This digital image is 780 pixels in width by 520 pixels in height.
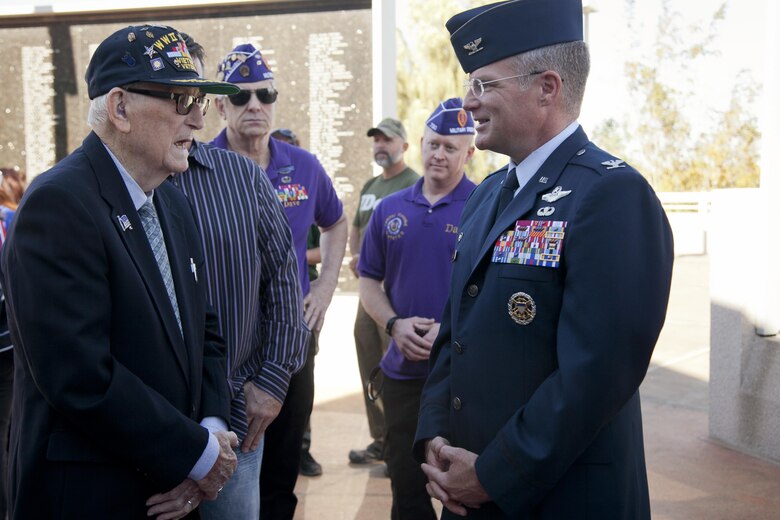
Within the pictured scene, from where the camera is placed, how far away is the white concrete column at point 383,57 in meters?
9.35

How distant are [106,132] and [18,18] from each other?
31.3ft

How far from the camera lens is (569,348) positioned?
1853 mm

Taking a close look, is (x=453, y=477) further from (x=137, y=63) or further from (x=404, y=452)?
(x=404, y=452)

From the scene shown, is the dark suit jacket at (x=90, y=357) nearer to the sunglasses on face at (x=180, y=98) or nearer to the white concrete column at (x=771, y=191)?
the sunglasses on face at (x=180, y=98)

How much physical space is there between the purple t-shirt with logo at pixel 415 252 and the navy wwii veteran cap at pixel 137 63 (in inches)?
67.6

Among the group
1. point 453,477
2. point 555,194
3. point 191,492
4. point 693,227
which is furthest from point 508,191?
point 693,227

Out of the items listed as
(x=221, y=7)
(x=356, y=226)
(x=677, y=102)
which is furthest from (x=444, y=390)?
(x=677, y=102)

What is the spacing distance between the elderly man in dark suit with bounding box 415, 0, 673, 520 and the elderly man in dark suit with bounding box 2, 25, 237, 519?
643 mm

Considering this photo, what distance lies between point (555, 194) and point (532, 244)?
14cm

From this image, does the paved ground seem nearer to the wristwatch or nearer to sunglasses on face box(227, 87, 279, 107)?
the wristwatch

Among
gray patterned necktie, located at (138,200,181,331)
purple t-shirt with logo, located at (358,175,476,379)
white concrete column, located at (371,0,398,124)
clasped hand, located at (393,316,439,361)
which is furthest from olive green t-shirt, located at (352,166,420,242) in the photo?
gray patterned necktie, located at (138,200,181,331)

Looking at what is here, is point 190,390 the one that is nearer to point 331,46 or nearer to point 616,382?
point 616,382

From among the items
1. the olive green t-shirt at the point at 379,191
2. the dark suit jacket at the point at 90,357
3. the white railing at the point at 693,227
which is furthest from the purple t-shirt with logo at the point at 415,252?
the white railing at the point at 693,227

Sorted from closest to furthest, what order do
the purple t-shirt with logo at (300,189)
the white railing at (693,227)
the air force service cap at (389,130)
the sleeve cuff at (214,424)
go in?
the sleeve cuff at (214,424) < the purple t-shirt with logo at (300,189) < the air force service cap at (389,130) < the white railing at (693,227)
